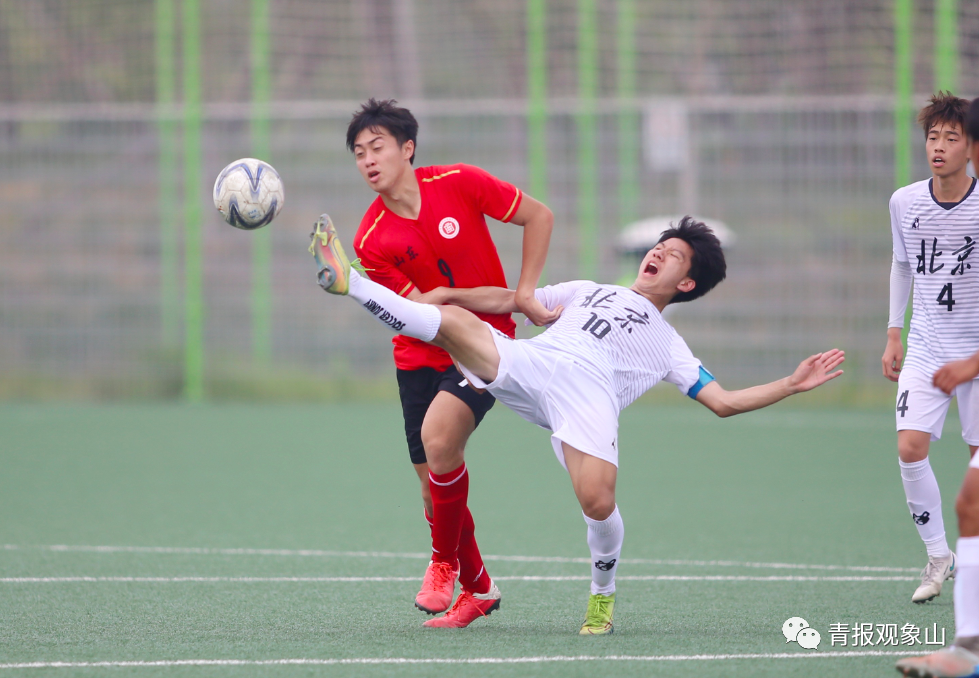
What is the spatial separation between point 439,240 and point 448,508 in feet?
3.79

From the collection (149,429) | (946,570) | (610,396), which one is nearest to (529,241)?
(610,396)

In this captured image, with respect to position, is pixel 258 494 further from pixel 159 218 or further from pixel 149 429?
pixel 159 218

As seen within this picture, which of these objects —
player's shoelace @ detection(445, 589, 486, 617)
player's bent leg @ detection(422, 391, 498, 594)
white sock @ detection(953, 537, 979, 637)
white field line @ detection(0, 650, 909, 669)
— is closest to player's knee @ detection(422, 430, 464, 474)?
player's bent leg @ detection(422, 391, 498, 594)

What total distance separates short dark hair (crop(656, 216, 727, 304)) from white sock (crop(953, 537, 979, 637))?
173 cm

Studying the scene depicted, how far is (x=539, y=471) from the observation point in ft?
30.3

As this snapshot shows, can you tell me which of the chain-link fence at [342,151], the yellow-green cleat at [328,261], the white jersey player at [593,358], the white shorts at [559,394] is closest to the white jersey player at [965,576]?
the white jersey player at [593,358]

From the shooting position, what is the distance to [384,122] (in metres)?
5.00

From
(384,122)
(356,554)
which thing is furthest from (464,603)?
(384,122)

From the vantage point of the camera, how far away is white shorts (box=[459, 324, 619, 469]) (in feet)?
15.0

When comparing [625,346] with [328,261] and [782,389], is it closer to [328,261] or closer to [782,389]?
[782,389]

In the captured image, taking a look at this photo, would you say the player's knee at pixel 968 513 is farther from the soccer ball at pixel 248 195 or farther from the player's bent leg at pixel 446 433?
the soccer ball at pixel 248 195

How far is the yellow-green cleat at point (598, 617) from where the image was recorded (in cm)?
449

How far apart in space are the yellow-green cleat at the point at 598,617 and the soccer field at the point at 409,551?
0.35 feet

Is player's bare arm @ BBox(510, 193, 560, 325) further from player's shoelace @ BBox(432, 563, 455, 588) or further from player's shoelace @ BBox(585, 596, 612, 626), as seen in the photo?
player's shoelace @ BBox(585, 596, 612, 626)
